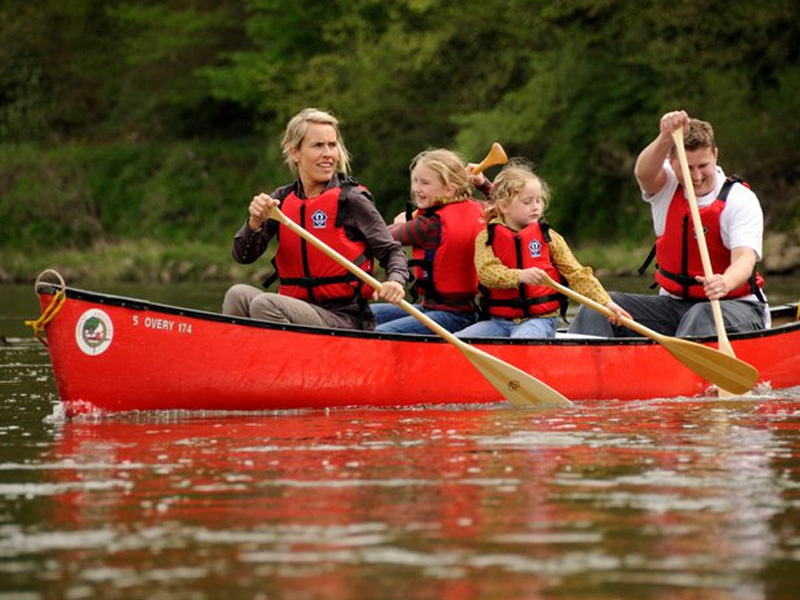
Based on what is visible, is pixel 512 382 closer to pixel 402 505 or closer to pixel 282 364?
pixel 282 364

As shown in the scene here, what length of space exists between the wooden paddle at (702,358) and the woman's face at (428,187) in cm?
68

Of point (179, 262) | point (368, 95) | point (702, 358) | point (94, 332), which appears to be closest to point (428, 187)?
point (702, 358)

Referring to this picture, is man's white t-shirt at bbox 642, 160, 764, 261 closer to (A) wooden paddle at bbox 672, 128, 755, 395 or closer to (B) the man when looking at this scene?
(B) the man

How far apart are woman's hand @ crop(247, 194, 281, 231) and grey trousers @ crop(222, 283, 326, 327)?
0.86 feet

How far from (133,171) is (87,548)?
29651 mm

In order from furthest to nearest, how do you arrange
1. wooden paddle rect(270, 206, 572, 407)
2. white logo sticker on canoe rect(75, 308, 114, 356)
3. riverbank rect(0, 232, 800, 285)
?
riverbank rect(0, 232, 800, 285)
wooden paddle rect(270, 206, 572, 407)
white logo sticker on canoe rect(75, 308, 114, 356)

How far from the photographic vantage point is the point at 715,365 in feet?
25.9

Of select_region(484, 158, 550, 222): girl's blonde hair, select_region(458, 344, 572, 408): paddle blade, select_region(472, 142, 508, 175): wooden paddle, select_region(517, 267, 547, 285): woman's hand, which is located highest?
select_region(472, 142, 508, 175): wooden paddle

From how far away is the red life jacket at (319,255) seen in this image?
762 cm

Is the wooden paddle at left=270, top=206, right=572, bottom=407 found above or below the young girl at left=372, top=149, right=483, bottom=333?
below

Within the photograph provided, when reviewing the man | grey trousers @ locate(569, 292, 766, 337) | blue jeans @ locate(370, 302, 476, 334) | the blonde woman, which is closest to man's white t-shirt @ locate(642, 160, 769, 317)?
the man

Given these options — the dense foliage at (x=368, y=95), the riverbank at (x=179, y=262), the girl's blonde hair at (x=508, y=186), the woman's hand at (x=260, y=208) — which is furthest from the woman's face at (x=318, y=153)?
the dense foliage at (x=368, y=95)

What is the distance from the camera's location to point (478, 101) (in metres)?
29.0

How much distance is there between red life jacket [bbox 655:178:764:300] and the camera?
322 inches
